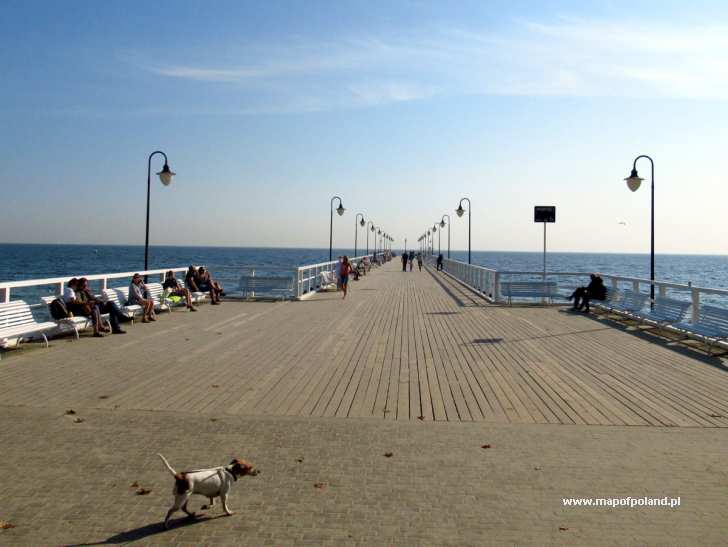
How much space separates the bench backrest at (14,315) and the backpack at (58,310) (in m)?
0.45

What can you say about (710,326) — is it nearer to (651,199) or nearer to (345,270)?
(651,199)

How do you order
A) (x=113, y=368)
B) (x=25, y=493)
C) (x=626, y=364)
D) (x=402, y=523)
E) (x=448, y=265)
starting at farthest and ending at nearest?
(x=448, y=265)
(x=626, y=364)
(x=113, y=368)
(x=25, y=493)
(x=402, y=523)

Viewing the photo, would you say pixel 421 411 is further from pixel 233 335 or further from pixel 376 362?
pixel 233 335

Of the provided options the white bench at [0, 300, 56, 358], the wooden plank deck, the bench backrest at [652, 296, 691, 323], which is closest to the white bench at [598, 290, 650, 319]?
the bench backrest at [652, 296, 691, 323]

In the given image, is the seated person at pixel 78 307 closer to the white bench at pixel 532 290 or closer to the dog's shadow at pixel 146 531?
the dog's shadow at pixel 146 531

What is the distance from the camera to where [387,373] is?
8.44 meters

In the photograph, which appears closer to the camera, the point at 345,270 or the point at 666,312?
the point at 666,312

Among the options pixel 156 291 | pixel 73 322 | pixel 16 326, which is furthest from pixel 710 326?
pixel 156 291

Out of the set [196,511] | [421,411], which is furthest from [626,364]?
[196,511]

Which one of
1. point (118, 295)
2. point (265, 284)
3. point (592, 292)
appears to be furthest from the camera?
point (265, 284)

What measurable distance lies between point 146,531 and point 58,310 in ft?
26.7

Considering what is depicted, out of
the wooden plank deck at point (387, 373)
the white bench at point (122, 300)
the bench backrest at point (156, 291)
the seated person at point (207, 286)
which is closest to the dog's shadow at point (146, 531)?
the wooden plank deck at point (387, 373)

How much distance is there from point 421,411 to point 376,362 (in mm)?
2600

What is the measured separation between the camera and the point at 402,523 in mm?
3945
